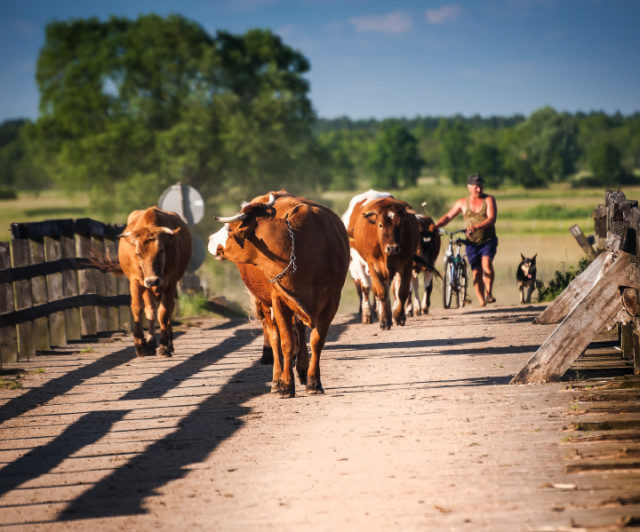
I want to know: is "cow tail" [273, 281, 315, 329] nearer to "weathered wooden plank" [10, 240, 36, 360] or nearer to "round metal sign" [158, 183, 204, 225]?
"weathered wooden plank" [10, 240, 36, 360]

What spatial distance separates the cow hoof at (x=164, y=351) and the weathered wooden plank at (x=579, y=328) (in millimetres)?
5683

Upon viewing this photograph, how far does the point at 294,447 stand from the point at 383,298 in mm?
7153

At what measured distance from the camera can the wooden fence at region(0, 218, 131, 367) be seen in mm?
12359

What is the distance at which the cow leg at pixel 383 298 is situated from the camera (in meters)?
14.0

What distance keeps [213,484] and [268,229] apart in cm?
344

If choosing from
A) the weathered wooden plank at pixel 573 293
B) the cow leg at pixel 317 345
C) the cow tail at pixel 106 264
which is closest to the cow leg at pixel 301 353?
the cow leg at pixel 317 345

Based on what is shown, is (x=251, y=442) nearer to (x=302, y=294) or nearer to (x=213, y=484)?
(x=213, y=484)

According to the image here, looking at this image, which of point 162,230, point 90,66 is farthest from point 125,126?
point 162,230

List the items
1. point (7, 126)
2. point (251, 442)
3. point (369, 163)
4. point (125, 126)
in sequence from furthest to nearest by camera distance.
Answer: point (369, 163)
point (7, 126)
point (125, 126)
point (251, 442)

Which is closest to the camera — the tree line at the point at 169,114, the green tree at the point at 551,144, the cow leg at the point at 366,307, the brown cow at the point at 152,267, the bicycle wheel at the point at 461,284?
the brown cow at the point at 152,267

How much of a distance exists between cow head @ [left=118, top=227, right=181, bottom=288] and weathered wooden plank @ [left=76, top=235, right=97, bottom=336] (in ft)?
9.22

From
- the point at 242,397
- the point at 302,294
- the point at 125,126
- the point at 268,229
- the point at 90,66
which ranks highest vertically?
the point at 90,66

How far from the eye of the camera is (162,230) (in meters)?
12.5

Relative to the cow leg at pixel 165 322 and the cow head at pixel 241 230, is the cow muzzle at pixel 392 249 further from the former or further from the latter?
the cow head at pixel 241 230
